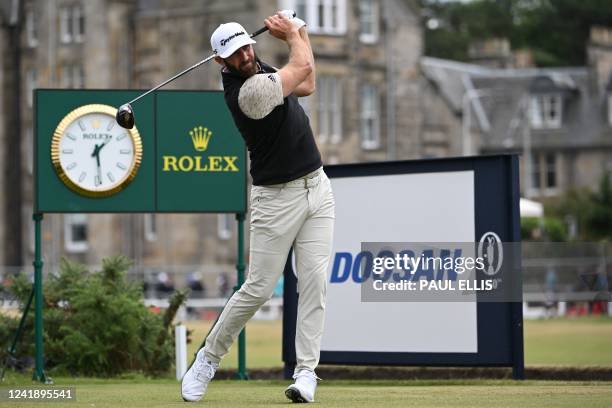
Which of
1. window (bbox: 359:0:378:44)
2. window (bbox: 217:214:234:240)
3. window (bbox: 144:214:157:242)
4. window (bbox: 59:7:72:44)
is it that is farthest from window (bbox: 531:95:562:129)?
window (bbox: 59:7:72:44)

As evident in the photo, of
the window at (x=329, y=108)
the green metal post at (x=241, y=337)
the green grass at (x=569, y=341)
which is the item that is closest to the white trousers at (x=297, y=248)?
the green metal post at (x=241, y=337)

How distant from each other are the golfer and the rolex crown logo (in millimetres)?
4095

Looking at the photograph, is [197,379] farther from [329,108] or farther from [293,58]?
[329,108]

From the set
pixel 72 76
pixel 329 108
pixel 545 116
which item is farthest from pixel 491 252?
pixel 545 116

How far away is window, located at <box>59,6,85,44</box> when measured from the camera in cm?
6925

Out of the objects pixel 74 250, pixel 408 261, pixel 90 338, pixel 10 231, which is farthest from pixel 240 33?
pixel 10 231

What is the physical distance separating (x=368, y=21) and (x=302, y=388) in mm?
61645

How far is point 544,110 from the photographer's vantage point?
272 feet

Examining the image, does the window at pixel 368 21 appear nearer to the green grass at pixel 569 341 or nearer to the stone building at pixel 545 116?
the stone building at pixel 545 116

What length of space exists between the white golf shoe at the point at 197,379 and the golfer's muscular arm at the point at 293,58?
1.84 meters

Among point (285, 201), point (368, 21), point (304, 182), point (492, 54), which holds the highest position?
point (492, 54)

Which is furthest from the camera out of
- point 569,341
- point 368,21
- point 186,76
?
point 368,21

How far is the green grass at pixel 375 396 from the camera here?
964 cm

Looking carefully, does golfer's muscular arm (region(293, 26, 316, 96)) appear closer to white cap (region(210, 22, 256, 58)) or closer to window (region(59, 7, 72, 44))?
white cap (region(210, 22, 256, 58))
